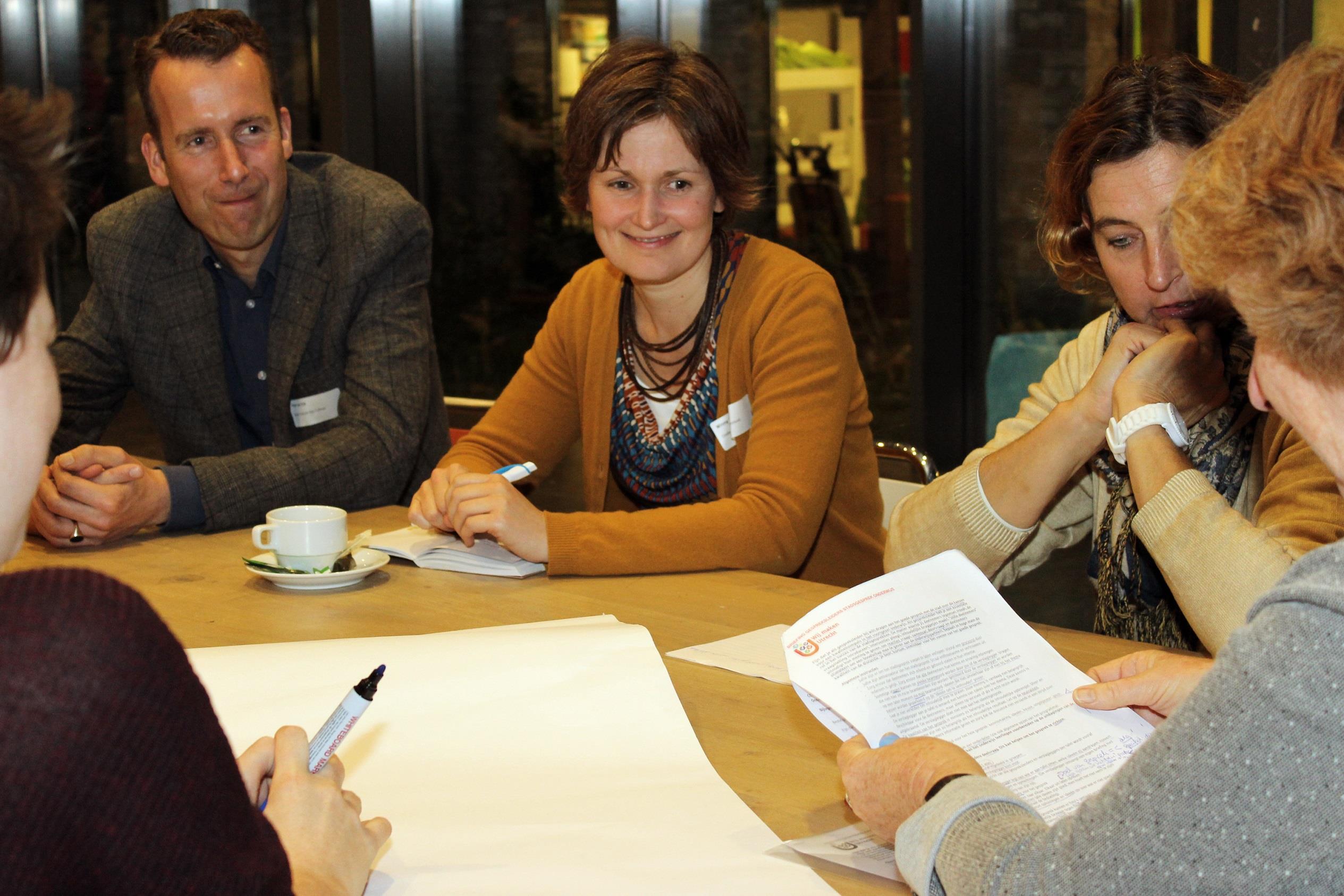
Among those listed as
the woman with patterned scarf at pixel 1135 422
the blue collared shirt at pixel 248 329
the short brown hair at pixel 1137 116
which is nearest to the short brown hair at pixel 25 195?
the woman with patterned scarf at pixel 1135 422

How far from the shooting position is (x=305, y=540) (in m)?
1.71

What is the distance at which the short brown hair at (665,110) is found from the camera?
2.12m

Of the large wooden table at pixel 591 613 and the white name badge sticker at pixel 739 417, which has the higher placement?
the white name badge sticker at pixel 739 417

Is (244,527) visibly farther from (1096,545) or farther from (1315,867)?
(1315,867)

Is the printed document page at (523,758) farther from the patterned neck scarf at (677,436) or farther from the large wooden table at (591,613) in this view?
the patterned neck scarf at (677,436)

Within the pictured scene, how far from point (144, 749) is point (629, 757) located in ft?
2.02

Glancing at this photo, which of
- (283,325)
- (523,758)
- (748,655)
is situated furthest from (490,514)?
(283,325)

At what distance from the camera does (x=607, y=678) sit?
1.32 m

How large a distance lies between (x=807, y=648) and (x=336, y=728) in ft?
1.38

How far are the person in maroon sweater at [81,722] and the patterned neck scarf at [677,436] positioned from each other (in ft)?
4.93

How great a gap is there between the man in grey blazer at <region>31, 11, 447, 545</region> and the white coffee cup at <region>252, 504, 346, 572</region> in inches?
21.5

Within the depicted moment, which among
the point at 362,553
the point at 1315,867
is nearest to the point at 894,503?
the point at 362,553

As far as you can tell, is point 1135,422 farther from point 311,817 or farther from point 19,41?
point 19,41

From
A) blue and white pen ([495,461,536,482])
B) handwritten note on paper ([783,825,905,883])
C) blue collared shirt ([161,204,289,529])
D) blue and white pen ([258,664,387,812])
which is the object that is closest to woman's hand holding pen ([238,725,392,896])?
blue and white pen ([258,664,387,812])
